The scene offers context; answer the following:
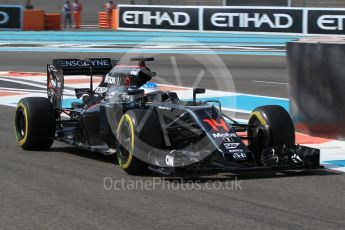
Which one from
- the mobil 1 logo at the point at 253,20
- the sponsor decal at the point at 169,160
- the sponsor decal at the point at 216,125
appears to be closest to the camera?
the sponsor decal at the point at 169,160

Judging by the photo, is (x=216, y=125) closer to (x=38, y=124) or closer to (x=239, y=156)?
(x=239, y=156)

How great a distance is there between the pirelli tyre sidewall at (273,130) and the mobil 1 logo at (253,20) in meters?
22.0

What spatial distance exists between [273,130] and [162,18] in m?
25.2

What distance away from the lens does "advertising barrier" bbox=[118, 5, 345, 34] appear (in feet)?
98.5

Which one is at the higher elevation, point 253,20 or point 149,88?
point 253,20

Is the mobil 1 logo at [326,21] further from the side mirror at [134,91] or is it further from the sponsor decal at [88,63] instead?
the side mirror at [134,91]

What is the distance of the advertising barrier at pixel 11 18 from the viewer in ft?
114

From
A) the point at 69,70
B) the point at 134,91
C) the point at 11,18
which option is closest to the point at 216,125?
the point at 134,91

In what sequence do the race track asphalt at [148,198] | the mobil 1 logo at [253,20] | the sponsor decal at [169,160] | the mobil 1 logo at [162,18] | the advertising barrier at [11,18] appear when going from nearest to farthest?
the race track asphalt at [148,198] → the sponsor decal at [169,160] → the mobil 1 logo at [253,20] → the mobil 1 logo at [162,18] → the advertising barrier at [11,18]

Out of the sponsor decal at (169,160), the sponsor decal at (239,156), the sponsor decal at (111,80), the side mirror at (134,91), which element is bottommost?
the sponsor decal at (169,160)

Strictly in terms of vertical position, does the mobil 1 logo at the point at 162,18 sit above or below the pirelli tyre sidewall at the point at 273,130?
above

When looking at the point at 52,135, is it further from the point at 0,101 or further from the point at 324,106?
the point at 0,101

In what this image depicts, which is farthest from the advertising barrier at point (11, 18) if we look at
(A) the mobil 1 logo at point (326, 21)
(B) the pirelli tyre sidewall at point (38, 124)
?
(B) the pirelli tyre sidewall at point (38, 124)

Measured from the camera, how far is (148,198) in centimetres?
756
